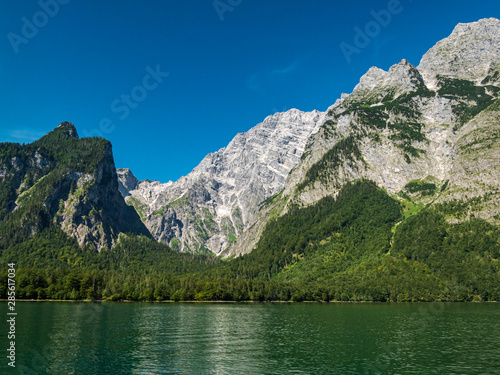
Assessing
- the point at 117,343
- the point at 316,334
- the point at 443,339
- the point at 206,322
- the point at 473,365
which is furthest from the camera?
the point at 206,322

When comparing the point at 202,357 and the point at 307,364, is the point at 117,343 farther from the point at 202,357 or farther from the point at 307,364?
the point at 307,364

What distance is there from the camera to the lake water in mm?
55906

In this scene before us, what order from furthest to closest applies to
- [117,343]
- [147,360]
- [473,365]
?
1. [117,343]
2. [147,360]
3. [473,365]

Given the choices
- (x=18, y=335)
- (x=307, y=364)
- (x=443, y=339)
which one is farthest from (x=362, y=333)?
(x=18, y=335)

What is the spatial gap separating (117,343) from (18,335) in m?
22.7

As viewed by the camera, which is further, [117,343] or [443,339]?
[443,339]

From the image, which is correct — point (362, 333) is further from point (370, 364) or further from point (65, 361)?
point (65, 361)

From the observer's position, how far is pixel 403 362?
2386 inches

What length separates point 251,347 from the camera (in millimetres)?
74812

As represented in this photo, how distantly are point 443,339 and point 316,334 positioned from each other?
2844 cm

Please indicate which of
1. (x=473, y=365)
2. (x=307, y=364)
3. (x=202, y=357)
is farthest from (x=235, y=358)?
(x=473, y=365)

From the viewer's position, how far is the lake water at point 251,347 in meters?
55.9

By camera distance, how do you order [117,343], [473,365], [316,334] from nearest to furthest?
[473,365] < [117,343] < [316,334]

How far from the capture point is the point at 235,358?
6400cm
